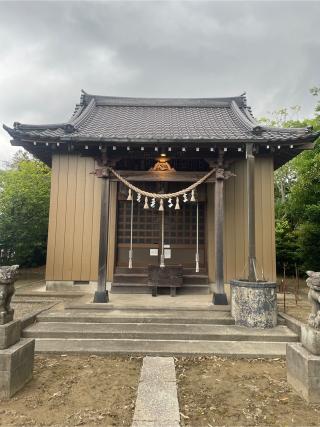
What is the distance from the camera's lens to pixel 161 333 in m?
5.05

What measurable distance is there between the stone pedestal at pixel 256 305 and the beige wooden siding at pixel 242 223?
2.63 meters

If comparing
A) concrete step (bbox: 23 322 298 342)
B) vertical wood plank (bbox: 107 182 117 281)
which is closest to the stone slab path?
concrete step (bbox: 23 322 298 342)

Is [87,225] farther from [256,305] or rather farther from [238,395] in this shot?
[238,395]

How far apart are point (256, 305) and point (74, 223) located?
559cm

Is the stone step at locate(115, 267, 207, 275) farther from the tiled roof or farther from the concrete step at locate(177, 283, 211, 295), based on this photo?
the tiled roof

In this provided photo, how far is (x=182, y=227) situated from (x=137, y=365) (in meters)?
4.92

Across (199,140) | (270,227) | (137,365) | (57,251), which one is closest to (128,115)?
(199,140)

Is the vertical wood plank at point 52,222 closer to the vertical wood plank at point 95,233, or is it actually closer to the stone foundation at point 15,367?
the vertical wood plank at point 95,233

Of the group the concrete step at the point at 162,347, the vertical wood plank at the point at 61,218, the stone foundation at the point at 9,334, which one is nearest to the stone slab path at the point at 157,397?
the concrete step at the point at 162,347

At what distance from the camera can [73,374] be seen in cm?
380

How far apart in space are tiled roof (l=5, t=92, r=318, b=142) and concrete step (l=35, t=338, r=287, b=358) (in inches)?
172

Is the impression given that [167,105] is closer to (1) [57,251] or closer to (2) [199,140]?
(2) [199,140]

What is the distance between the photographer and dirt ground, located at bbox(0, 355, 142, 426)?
2.84 meters

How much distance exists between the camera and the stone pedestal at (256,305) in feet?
17.7
